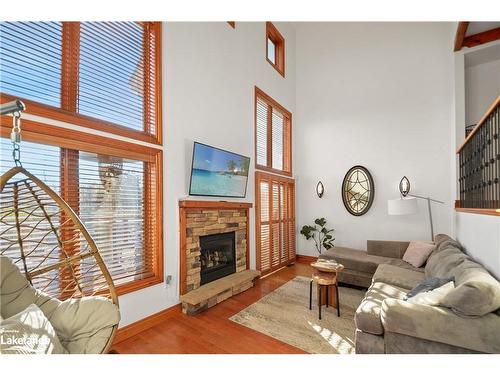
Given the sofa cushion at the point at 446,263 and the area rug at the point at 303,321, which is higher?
the sofa cushion at the point at 446,263

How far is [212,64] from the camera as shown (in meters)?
3.64

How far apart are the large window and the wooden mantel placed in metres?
0.33

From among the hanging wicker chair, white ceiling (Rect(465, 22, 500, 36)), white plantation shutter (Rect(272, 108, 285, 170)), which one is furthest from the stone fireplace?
white ceiling (Rect(465, 22, 500, 36))

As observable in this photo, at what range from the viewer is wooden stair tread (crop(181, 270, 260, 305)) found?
2.94 m

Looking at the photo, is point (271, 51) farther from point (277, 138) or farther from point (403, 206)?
point (403, 206)

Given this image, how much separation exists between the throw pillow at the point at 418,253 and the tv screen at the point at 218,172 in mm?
2758

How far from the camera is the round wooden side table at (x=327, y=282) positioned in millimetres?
2953

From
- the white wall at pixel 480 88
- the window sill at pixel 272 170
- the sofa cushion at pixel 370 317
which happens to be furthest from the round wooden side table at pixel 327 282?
the white wall at pixel 480 88

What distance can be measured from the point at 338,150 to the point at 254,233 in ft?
8.85

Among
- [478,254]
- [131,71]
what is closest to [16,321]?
[131,71]

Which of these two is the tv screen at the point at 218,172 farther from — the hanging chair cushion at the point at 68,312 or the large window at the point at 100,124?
the hanging chair cushion at the point at 68,312

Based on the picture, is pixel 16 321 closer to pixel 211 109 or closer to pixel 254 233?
pixel 211 109

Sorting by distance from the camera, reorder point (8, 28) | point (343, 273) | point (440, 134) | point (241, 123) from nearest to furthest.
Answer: point (8, 28) < point (343, 273) < point (241, 123) < point (440, 134)
